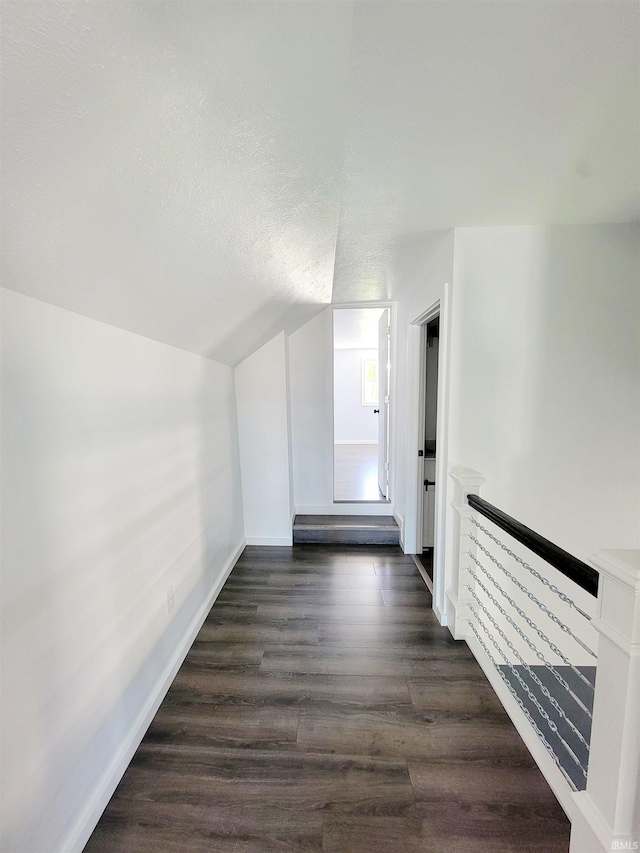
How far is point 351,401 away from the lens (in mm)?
7793

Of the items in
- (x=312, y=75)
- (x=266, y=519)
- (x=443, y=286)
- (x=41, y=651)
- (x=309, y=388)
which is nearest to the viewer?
(x=312, y=75)

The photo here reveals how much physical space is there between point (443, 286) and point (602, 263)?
0.82 metres

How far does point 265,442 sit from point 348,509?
1.26m

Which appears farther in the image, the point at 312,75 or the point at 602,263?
the point at 602,263

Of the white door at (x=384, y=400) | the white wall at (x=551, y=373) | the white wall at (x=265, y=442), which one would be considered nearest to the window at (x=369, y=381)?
the white door at (x=384, y=400)

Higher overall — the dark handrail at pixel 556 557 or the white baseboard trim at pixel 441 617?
the dark handrail at pixel 556 557

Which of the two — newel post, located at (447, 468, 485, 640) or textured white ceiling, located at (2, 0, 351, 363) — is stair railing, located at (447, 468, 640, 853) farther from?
textured white ceiling, located at (2, 0, 351, 363)

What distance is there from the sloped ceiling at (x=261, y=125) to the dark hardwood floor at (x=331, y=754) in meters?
1.78

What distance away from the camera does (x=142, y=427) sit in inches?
60.3

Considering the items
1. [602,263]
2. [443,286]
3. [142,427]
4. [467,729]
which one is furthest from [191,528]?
[602,263]

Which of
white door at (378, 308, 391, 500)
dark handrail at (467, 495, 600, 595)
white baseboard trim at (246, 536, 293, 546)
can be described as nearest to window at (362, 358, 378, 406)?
white door at (378, 308, 391, 500)

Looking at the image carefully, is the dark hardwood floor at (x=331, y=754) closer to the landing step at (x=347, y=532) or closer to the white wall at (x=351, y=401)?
the landing step at (x=347, y=532)

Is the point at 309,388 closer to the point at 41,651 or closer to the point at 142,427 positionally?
the point at 142,427

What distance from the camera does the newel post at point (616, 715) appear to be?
0.83 metres
